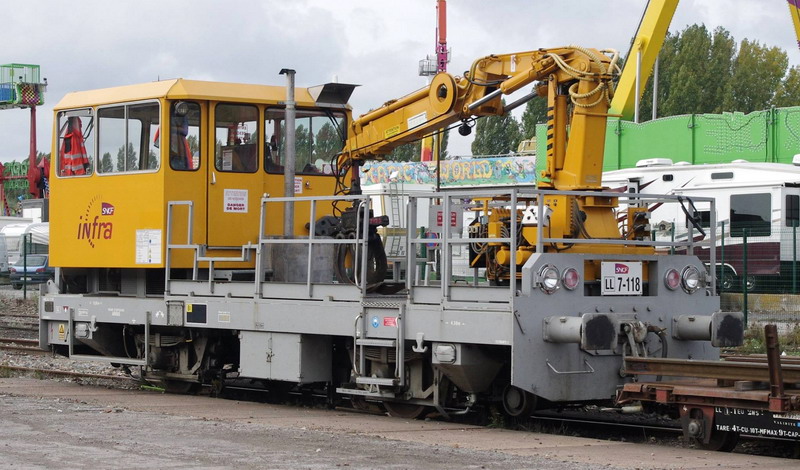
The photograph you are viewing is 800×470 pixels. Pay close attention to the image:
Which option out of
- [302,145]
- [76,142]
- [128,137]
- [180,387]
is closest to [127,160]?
[128,137]

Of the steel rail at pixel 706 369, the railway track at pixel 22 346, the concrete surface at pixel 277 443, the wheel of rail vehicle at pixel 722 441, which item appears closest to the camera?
the concrete surface at pixel 277 443

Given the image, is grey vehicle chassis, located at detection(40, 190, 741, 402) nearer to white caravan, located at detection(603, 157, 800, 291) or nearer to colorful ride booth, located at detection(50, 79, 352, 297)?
colorful ride booth, located at detection(50, 79, 352, 297)

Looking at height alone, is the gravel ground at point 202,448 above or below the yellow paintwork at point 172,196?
below

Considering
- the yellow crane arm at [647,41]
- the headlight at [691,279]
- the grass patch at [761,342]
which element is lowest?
the grass patch at [761,342]

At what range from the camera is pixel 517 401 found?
1055cm

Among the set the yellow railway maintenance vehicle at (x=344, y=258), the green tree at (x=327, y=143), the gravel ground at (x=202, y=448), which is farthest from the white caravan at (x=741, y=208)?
the gravel ground at (x=202, y=448)

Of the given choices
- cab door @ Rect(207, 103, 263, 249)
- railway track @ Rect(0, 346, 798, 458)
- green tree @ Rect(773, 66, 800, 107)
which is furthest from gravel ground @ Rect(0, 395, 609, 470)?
green tree @ Rect(773, 66, 800, 107)

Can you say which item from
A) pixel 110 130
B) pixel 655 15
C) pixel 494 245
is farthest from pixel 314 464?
pixel 655 15

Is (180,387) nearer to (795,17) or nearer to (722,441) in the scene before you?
(722,441)

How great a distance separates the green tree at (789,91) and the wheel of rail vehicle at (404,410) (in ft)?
209

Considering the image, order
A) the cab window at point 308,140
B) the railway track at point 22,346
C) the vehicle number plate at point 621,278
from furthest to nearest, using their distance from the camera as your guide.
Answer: the railway track at point 22,346
the cab window at point 308,140
the vehicle number plate at point 621,278

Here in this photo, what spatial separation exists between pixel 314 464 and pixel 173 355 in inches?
232

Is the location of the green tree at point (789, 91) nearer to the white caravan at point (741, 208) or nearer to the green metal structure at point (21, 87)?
the green metal structure at point (21, 87)

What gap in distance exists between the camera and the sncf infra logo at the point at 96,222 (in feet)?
44.8
